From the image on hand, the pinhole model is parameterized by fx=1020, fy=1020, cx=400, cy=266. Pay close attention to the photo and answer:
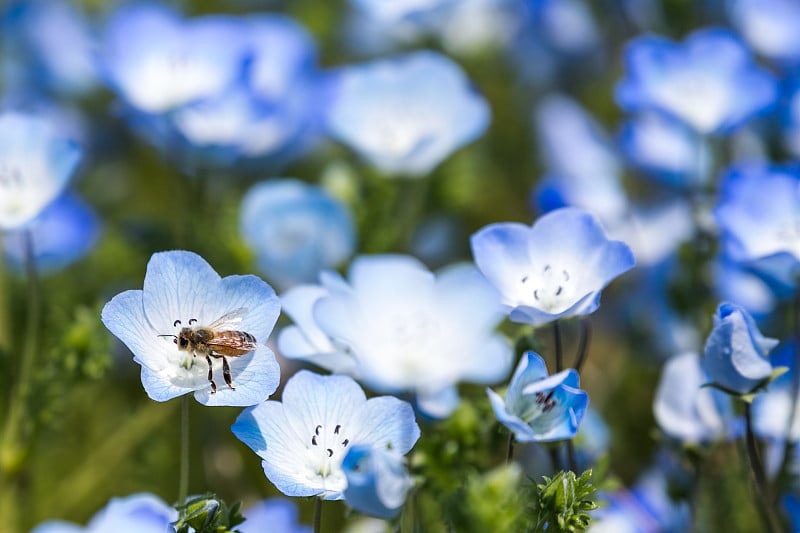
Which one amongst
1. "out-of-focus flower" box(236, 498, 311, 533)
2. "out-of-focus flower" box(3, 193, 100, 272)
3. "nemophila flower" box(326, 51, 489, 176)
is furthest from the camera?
"out-of-focus flower" box(3, 193, 100, 272)

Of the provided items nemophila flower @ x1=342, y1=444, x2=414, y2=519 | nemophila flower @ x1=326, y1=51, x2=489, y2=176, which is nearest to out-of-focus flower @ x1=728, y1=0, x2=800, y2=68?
nemophila flower @ x1=326, y1=51, x2=489, y2=176

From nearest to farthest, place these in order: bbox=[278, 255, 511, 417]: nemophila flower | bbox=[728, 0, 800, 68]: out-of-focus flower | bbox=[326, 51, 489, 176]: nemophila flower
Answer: bbox=[278, 255, 511, 417]: nemophila flower → bbox=[326, 51, 489, 176]: nemophila flower → bbox=[728, 0, 800, 68]: out-of-focus flower

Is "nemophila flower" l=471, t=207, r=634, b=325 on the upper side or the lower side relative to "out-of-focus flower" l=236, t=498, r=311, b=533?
upper

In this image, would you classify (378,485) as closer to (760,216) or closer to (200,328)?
(200,328)

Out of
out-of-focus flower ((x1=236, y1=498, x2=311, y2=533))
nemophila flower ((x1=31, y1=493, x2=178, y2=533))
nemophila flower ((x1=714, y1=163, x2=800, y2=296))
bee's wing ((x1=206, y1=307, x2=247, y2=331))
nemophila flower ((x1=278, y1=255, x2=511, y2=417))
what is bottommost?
out-of-focus flower ((x1=236, y1=498, x2=311, y2=533))

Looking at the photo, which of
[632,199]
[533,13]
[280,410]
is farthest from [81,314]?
[533,13]

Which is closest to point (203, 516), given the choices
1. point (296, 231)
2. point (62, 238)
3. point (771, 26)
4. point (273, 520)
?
point (273, 520)

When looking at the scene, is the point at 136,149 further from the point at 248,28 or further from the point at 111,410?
the point at 111,410

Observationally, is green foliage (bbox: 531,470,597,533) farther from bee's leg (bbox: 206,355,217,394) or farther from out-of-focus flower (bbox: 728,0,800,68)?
out-of-focus flower (bbox: 728,0,800,68)
